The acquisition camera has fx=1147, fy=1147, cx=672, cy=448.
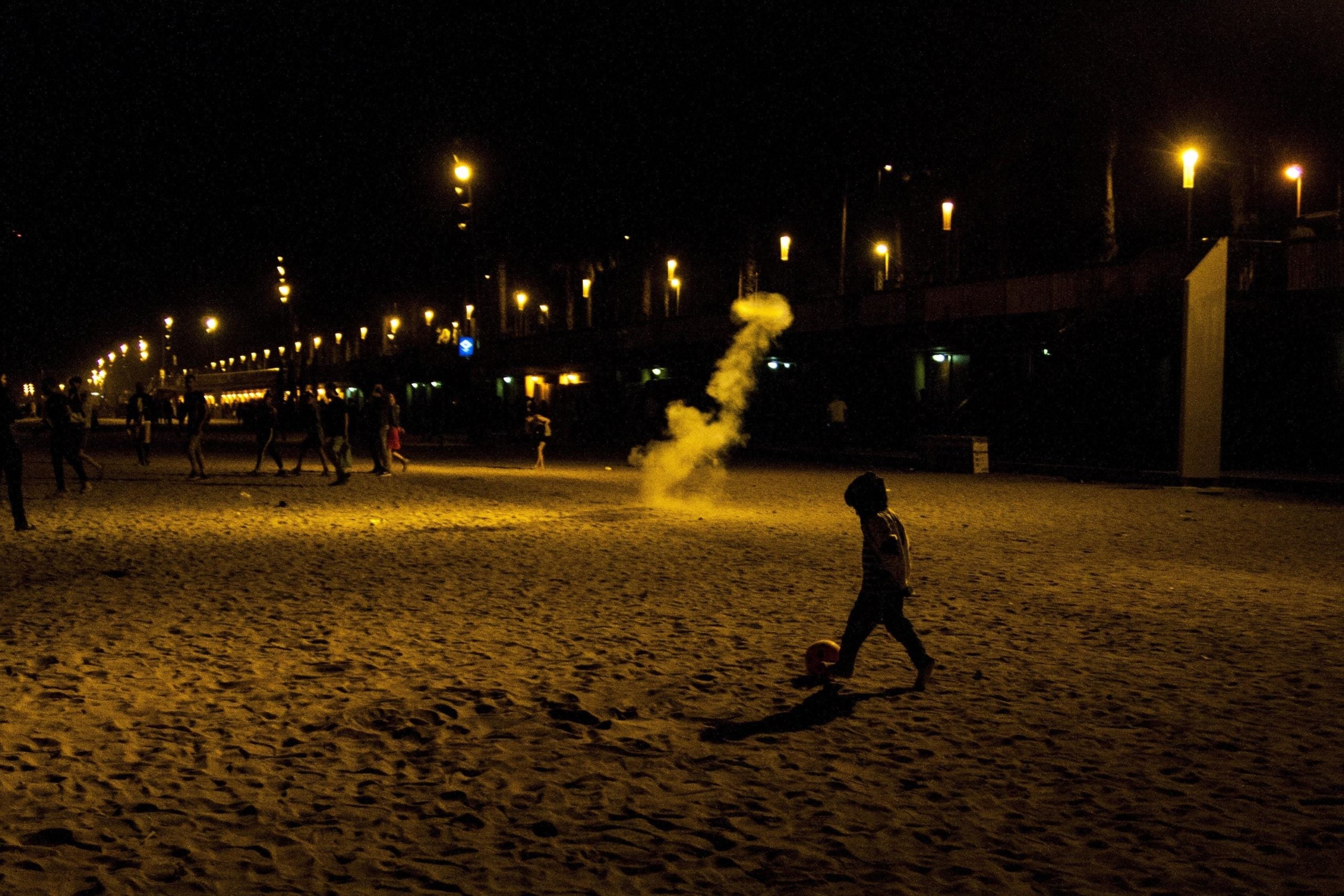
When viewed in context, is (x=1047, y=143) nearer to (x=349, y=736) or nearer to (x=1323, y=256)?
(x=1323, y=256)

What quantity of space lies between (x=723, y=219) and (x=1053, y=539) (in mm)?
40815

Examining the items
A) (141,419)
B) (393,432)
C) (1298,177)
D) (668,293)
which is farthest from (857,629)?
(668,293)

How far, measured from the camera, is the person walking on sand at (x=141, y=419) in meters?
27.5

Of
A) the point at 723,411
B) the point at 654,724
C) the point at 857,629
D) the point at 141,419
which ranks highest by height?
the point at 723,411

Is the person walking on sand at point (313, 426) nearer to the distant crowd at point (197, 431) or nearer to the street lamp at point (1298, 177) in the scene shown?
the distant crowd at point (197, 431)

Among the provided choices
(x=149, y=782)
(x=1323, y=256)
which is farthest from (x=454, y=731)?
(x=1323, y=256)

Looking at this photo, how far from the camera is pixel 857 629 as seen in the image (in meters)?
6.73

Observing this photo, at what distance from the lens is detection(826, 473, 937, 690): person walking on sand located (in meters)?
6.59

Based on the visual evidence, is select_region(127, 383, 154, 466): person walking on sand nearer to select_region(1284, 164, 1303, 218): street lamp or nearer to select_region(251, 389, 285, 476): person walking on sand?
select_region(251, 389, 285, 476): person walking on sand

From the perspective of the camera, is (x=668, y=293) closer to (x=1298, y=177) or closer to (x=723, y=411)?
(x=723, y=411)

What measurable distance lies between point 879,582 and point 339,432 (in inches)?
703

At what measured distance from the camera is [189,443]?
23.2m

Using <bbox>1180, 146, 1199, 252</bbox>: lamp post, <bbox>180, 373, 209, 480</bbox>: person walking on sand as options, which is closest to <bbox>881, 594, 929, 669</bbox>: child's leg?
<bbox>1180, 146, 1199, 252</bbox>: lamp post

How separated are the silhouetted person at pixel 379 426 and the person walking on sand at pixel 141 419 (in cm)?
636
